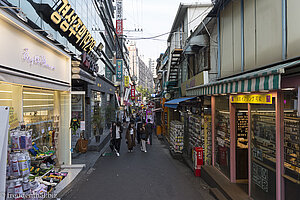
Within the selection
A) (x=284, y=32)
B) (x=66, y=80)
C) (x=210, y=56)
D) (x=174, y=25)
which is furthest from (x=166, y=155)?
(x=174, y=25)

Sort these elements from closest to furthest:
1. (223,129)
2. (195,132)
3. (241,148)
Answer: (241,148) < (223,129) < (195,132)

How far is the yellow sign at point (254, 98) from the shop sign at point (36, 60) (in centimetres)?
621

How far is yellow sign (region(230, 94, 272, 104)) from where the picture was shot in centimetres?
471

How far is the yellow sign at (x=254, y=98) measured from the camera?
4.71 meters

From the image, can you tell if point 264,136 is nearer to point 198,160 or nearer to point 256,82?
point 256,82

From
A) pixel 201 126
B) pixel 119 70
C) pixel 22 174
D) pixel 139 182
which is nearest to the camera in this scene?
pixel 22 174

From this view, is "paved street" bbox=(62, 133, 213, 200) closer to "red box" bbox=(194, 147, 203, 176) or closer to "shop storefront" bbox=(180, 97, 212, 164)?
"red box" bbox=(194, 147, 203, 176)

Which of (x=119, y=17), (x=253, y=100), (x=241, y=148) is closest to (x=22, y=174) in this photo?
(x=253, y=100)

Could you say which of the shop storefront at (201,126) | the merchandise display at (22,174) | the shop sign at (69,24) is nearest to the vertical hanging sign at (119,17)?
the shop sign at (69,24)

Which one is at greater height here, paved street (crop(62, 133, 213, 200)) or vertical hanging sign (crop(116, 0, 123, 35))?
vertical hanging sign (crop(116, 0, 123, 35))

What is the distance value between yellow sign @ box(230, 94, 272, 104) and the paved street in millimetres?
3168

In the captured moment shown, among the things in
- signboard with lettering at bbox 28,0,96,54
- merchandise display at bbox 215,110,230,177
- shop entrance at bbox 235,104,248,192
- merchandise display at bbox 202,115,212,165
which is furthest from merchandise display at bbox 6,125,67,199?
merchandise display at bbox 202,115,212,165

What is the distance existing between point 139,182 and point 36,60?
17.6 ft

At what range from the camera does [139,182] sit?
24.4 ft
